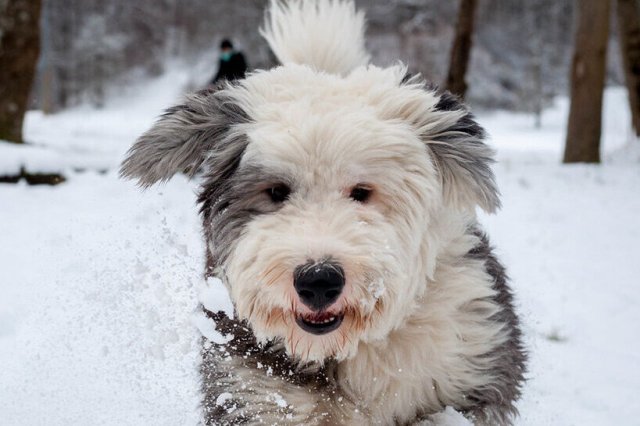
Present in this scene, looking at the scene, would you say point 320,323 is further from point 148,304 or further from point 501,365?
point 148,304

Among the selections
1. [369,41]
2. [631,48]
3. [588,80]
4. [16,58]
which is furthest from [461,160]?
[369,41]

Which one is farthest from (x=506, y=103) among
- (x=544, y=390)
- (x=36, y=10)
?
(x=544, y=390)

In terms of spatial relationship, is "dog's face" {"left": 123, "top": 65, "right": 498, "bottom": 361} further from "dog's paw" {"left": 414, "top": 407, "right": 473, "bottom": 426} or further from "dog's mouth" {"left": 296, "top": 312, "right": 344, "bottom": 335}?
"dog's paw" {"left": 414, "top": 407, "right": 473, "bottom": 426}

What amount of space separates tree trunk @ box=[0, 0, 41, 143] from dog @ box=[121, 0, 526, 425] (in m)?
5.93

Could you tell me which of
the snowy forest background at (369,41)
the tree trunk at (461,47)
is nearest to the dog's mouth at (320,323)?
the tree trunk at (461,47)

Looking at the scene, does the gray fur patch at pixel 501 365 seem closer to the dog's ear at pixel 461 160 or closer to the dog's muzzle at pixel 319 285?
the dog's ear at pixel 461 160

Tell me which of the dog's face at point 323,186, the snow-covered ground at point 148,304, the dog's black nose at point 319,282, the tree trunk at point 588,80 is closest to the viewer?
the dog's black nose at point 319,282

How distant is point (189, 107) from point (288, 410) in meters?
1.14

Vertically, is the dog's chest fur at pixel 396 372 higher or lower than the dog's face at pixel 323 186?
lower

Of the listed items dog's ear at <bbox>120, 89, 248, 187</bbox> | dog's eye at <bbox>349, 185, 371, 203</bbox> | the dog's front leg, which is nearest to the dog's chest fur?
the dog's front leg

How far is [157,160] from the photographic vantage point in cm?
261

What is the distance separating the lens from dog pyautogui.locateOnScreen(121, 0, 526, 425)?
88.3 inches

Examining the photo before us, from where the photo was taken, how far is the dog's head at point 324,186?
86.1 inches

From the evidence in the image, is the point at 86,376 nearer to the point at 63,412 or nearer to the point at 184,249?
the point at 63,412
